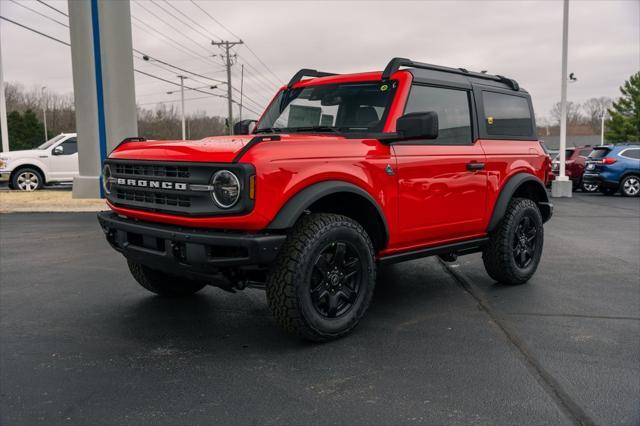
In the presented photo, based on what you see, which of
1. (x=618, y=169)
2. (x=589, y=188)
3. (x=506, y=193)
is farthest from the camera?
(x=589, y=188)

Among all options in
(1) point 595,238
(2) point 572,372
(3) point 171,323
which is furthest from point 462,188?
(1) point 595,238

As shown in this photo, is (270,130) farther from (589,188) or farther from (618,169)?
(589,188)

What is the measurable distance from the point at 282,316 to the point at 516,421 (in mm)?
1613

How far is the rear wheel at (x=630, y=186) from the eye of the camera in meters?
18.2

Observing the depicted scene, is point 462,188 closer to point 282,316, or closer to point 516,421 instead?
point 282,316

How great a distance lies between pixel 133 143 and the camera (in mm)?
4652

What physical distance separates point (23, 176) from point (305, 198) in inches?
654

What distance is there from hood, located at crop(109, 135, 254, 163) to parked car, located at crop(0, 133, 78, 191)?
14661mm

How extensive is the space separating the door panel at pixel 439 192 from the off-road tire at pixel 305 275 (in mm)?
667

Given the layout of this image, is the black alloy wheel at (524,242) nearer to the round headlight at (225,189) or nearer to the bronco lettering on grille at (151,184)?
the round headlight at (225,189)

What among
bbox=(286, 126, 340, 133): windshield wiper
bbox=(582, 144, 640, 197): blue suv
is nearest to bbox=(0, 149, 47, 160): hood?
bbox=(286, 126, 340, 133): windshield wiper

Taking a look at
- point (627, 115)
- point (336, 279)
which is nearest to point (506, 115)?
point (336, 279)

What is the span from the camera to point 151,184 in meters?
4.04

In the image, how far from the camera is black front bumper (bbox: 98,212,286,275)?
3.52 m
